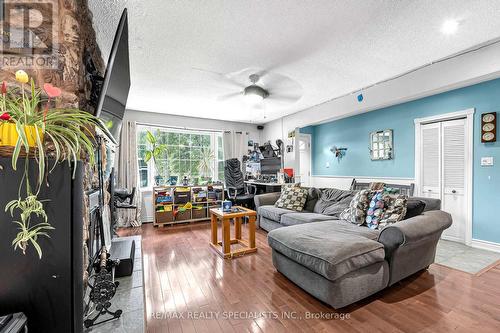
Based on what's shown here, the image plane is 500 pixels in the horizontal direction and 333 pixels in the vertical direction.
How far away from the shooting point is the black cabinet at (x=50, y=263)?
0.73m

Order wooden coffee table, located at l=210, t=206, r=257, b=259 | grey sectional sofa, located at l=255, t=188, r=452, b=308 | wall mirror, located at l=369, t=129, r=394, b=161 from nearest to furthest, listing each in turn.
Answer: grey sectional sofa, located at l=255, t=188, r=452, b=308
wooden coffee table, located at l=210, t=206, r=257, b=259
wall mirror, located at l=369, t=129, r=394, b=161

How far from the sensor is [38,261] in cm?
76

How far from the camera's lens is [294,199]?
11.8ft

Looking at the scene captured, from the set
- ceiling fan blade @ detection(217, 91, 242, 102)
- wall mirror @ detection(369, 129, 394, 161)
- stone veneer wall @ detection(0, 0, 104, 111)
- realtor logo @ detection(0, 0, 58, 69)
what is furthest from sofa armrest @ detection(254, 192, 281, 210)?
realtor logo @ detection(0, 0, 58, 69)

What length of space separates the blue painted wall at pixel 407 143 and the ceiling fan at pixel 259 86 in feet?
5.61

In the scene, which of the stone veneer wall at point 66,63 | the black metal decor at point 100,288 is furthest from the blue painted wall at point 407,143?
the stone veneer wall at point 66,63

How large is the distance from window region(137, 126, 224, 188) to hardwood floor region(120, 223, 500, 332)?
2.75 metres

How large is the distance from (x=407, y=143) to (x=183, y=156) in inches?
185

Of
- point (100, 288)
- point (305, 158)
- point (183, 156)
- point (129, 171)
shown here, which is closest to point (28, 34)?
point (100, 288)

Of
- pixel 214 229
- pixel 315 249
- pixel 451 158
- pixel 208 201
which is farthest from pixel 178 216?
pixel 451 158

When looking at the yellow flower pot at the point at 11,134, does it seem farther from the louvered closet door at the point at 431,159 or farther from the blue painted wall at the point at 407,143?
the louvered closet door at the point at 431,159

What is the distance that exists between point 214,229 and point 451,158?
3780 mm

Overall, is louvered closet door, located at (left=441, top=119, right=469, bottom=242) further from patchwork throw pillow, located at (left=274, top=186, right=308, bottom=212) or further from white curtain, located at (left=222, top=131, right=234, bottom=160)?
white curtain, located at (left=222, top=131, right=234, bottom=160)

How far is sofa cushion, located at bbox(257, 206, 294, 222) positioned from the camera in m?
3.43
